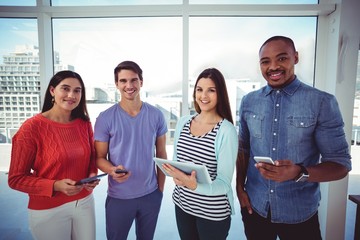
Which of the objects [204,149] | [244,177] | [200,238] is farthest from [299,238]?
[204,149]

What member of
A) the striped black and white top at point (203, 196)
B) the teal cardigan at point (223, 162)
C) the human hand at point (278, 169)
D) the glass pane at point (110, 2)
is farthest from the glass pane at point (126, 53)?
the human hand at point (278, 169)

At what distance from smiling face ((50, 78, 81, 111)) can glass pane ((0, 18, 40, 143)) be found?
39.6 inches

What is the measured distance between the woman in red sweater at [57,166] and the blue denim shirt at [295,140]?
1.04 metres

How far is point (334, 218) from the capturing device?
6.70ft

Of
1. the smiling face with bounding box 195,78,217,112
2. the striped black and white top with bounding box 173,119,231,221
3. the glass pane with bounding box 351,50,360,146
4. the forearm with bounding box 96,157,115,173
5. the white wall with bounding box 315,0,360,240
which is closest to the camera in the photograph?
the striped black and white top with bounding box 173,119,231,221

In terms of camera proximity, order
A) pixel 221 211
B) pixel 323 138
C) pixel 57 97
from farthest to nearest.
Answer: pixel 57 97 → pixel 221 211 → pixel 323 138

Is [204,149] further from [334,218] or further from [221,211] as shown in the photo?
[334,218]

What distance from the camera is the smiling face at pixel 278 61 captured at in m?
1.17

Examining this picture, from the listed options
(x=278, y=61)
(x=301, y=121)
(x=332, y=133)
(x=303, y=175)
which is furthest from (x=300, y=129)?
(x=278, y=61)

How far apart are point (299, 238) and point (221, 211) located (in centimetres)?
43

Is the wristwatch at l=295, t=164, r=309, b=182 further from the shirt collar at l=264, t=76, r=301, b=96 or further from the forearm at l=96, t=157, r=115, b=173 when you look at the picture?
the forearm at l=96, t=157, r=115, b=173

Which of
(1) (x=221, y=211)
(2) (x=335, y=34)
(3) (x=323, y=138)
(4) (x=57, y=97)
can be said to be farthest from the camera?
(2) (x=335, y=34)

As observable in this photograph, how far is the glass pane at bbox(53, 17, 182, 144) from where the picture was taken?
7.06 feet

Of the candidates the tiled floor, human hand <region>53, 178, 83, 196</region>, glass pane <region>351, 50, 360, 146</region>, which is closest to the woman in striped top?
human hand <region>53, 178, 83, 196</region>
